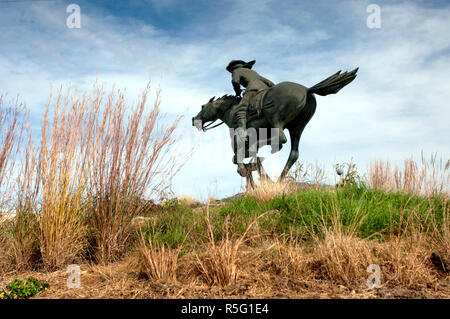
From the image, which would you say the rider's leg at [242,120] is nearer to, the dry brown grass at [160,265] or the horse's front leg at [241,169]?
the horse's front leg at [241,169]

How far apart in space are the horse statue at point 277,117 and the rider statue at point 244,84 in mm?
140

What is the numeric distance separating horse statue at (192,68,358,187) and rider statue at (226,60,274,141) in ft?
0.46

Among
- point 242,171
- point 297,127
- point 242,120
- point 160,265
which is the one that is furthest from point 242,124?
point 160,265

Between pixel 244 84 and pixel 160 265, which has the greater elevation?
pixel 244 84

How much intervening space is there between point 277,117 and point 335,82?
1.24 m

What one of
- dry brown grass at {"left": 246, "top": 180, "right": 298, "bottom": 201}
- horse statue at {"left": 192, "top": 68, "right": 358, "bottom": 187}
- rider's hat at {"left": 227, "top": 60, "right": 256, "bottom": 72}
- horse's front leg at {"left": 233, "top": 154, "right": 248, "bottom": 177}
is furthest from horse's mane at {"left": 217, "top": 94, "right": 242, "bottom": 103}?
dry brown grass at {"left": 246, "top": 180, "right": 298, "bottom": 201}

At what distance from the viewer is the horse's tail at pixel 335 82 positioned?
6449 millimetres

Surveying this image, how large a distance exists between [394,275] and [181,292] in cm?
175

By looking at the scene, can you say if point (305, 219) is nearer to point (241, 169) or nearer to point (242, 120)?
point (241, 169)

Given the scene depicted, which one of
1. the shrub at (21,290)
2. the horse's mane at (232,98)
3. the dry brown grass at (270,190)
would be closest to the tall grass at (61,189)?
the shrub at (21,290)

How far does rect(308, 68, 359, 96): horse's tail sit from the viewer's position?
6.45 m

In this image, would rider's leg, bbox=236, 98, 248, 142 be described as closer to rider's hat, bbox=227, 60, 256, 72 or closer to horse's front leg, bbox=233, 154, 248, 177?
horse's front leg, bbox=233, 154, 248, 177

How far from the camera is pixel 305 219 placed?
427cm
